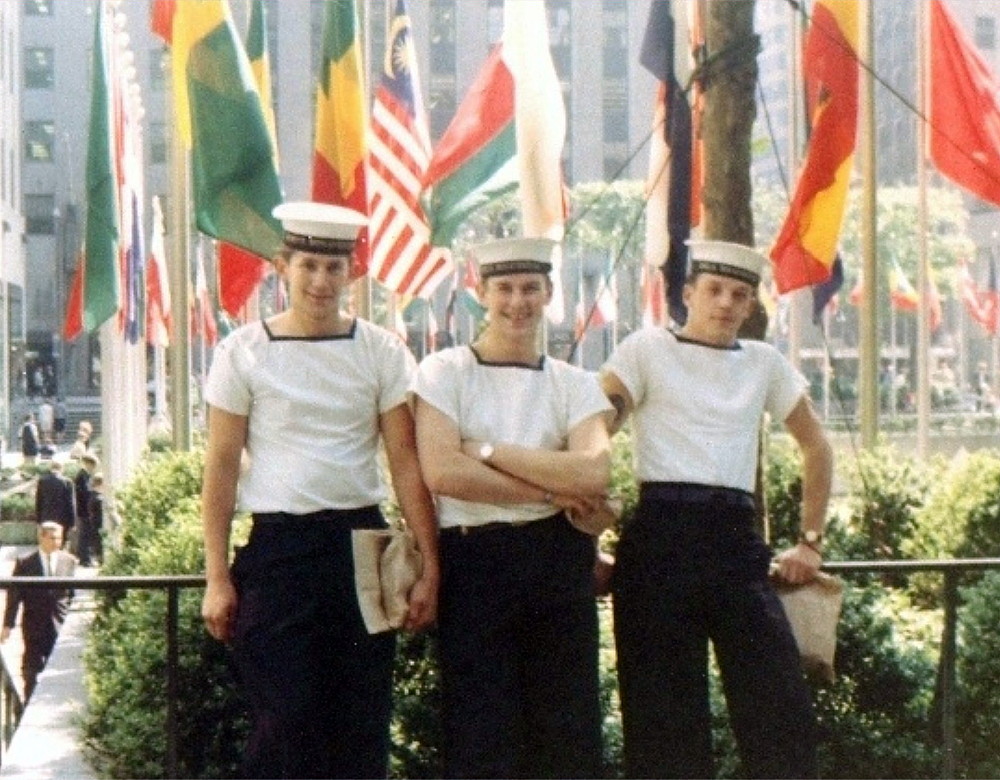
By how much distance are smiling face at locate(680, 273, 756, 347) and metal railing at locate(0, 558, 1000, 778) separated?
2.52 feet

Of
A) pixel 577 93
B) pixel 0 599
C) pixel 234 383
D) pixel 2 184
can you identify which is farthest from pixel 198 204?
pixel 577 93

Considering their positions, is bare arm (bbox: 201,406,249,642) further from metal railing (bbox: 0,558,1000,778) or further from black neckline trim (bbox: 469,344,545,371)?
black neckline trim (bbox: 469,344,545,371)

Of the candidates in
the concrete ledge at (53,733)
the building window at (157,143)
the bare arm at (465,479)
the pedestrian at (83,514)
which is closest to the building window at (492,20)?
the building window at (157,143)

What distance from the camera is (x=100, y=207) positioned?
46.7ft

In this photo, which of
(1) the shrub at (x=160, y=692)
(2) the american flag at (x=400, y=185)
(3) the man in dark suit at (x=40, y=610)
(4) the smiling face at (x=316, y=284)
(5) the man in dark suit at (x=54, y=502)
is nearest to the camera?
(4) the smiling face at (x=316, y=284)

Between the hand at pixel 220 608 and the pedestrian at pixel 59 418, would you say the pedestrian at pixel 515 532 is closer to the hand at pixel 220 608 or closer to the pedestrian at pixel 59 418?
the hand at pixel 220 608

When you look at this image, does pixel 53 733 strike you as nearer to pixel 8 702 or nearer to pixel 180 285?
pixel 8 702

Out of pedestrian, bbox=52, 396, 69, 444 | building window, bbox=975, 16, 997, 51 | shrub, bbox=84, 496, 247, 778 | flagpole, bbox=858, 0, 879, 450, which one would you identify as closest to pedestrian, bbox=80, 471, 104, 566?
flagpole, bbox=858, 0, 879, 450

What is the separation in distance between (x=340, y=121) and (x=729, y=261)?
855 centimetres

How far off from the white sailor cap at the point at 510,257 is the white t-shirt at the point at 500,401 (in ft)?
0.72

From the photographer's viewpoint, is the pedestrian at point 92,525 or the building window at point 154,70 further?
the building window at point 154,70

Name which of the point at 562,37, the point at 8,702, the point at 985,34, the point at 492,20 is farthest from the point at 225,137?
the point at 562,37

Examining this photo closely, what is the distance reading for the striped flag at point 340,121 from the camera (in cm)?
1306

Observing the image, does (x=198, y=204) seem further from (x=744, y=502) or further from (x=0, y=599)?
(x=0, y=599)
